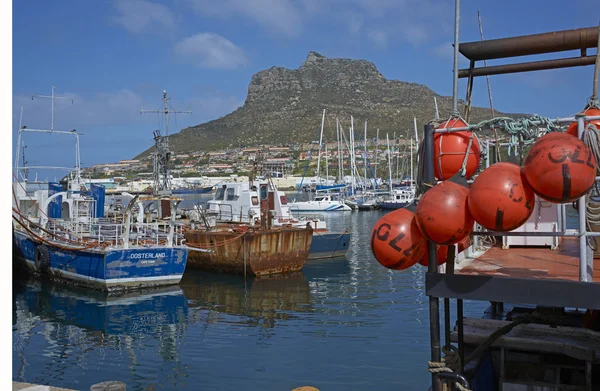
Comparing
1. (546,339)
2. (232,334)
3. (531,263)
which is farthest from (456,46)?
(232,334)

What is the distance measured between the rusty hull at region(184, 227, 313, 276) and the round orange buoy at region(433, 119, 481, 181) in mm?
17043

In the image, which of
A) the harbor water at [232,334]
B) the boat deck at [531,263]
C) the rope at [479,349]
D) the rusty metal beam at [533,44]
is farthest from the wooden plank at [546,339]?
the harbor water at [232,334]

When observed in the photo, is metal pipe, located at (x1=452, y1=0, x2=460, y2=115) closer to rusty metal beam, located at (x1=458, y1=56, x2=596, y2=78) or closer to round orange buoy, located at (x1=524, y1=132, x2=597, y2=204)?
round orange buoy, located at (x1=524, y1=132, x2=597, y2=204)

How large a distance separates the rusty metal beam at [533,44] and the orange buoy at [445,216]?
2433mm

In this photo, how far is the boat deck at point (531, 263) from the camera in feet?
20.1

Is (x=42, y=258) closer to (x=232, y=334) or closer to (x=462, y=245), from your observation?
(x=232, y=334)

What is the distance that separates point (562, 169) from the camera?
4.57m

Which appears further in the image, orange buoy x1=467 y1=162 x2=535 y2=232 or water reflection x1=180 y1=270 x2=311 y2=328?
water reflection x1=180 y1=270 x2=311 y2=328

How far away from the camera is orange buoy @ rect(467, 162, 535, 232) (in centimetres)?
477

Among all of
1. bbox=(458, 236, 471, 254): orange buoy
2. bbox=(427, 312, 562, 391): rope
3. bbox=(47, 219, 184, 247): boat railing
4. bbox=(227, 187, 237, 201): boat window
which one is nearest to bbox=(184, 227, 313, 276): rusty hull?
bbox=(47, 219, 184, 247): boat railing

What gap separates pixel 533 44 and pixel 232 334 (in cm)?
1118

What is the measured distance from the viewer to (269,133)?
512 ft

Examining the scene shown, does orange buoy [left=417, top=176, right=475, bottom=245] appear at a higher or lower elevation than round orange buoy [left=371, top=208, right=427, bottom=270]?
higher

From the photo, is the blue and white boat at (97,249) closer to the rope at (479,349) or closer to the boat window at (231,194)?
the boat window at (231,194)
